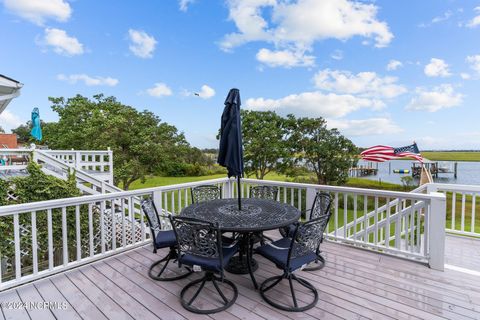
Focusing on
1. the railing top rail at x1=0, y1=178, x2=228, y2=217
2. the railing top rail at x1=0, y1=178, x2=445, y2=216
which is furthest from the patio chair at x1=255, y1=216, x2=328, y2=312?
the railing top rail at x1=0, y1=178, x2=228, y2=217

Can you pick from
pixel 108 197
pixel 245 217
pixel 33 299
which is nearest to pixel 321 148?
pixel 245 217

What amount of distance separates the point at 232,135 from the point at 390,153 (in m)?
6.69

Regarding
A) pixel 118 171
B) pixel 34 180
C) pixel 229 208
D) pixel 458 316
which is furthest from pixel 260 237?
pixel 118 171

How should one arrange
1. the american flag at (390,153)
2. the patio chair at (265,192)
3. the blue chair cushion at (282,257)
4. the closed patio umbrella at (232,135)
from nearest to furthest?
the blue chair cushion at (282,257), the closed patio umbrella at (232,135), the patio chair at (265,192), the american flag at (390,153)

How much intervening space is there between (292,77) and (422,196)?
8.71 m

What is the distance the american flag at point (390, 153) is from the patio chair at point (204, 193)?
590 cm

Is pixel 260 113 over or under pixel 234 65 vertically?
under

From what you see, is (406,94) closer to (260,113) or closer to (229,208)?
(260,113)

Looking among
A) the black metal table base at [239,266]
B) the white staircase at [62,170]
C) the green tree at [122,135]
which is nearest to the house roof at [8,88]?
the white staircase at [62,170]

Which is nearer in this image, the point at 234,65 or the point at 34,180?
the point at 34,180

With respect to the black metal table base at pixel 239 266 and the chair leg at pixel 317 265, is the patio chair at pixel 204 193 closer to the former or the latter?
the black metal table base at pixel 239 266

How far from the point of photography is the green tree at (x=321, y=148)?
1327 centimetres

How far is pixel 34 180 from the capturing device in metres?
6.46

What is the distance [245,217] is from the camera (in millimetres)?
2934
